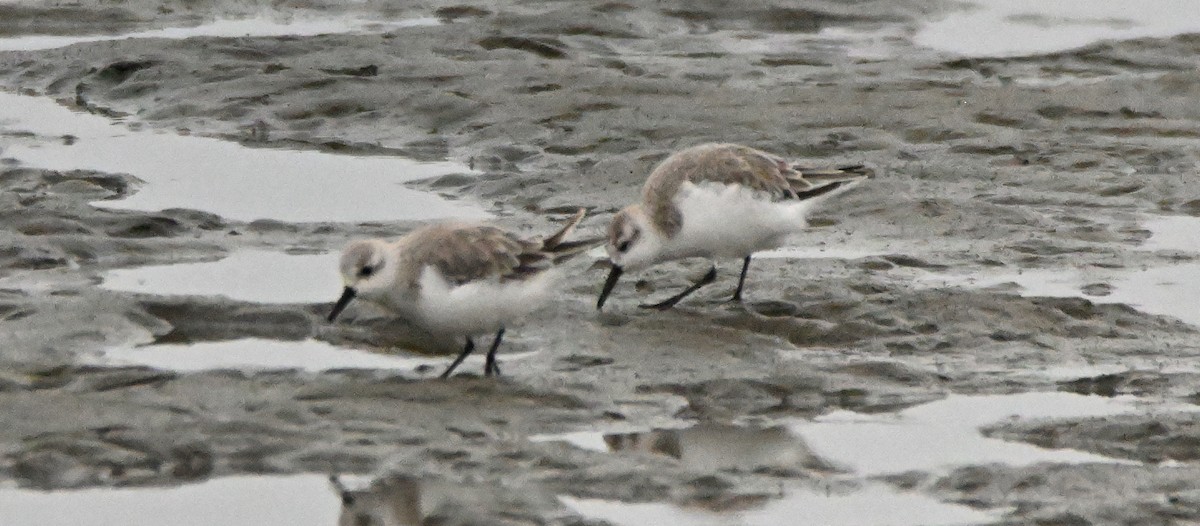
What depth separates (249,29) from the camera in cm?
1644

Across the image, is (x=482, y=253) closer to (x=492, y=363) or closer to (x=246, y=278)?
(x=492, y=363)

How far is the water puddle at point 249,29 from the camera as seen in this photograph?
16.1 m

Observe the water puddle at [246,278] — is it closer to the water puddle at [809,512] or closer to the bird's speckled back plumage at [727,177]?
the bird's speckled back plumage at [727,177]

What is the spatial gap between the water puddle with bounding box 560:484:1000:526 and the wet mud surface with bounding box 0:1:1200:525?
0.09 m

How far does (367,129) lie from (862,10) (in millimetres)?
5840

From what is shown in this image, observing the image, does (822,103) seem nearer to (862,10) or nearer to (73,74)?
(862,10)

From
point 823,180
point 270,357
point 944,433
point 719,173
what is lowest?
point 270,357

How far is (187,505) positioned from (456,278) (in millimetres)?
1930

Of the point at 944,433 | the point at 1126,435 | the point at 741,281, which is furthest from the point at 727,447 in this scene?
the point at 741,281

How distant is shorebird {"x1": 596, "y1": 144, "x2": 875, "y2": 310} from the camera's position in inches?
395

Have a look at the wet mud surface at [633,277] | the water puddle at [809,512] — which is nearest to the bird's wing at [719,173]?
the wet mud surface at [633,277]

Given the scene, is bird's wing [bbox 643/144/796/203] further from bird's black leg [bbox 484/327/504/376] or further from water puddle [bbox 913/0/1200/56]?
water puddle [bbox 913/0/1200/56]

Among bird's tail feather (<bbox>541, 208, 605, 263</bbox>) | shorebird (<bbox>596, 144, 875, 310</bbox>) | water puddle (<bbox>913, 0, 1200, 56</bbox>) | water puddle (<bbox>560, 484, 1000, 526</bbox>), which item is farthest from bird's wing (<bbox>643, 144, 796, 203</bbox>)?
water puddle (<bbox>913, 0, 1200, 56</bbox>)

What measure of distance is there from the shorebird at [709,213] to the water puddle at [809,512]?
300cm
